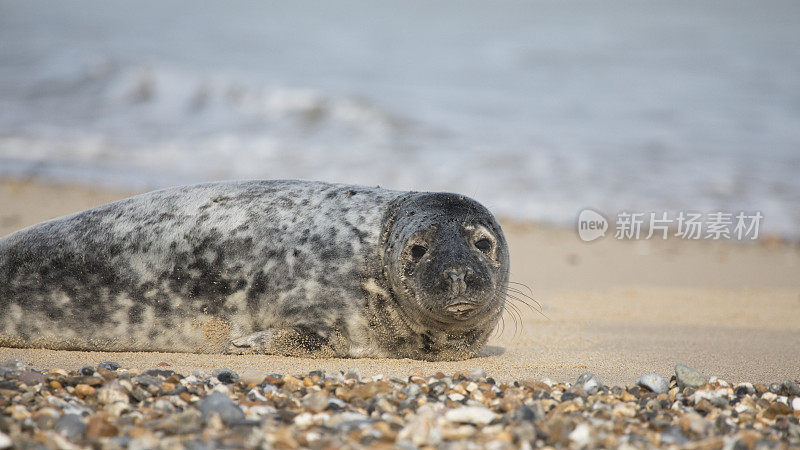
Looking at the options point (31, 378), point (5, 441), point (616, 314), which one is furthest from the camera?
point (616, 314)

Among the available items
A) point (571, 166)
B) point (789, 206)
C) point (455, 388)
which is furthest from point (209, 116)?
point (455, 388)

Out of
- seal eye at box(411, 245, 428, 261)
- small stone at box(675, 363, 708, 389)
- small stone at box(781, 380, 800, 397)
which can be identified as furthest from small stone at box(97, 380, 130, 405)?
small stone at box(781, 380, 800, 397)

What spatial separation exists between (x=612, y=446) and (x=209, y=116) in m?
12.6

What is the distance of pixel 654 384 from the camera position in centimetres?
338

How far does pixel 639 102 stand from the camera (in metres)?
15.7

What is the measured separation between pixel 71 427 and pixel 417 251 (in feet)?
5.88

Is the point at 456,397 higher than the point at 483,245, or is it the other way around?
the point at 483,245

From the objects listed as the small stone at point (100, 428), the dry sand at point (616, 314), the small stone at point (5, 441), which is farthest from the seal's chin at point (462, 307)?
the small stone at point (5, 441)

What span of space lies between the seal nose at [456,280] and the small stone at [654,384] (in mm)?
845

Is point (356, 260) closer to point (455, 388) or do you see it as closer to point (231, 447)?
point (455, 388)

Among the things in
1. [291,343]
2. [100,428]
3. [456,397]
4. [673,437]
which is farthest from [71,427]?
[673,437]

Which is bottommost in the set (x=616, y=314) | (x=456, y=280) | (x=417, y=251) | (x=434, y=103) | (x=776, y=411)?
(x=776, y=411)

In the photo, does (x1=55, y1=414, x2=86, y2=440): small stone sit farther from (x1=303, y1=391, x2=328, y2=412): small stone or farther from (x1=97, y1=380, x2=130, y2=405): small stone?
(x1=303, y1=391, x2=328, y2=412): small stone

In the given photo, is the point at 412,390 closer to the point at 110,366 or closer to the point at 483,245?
the point at 483,245
